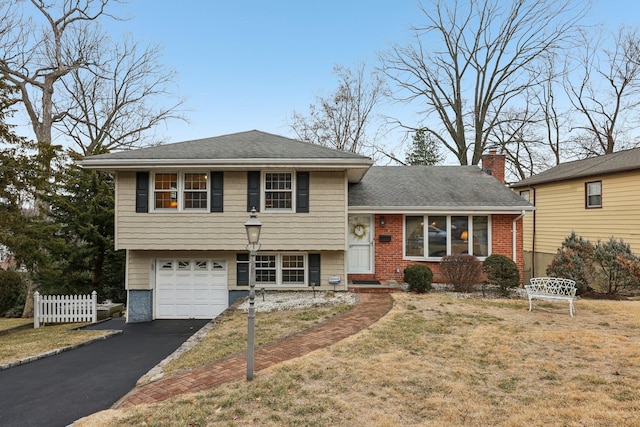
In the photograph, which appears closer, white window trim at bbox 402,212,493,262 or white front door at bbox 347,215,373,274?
white window trim at bbox 402,212,493,262

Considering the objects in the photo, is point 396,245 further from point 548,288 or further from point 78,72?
point 78,72

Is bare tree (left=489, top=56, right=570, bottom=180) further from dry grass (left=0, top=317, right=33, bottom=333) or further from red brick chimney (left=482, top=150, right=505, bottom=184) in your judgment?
dry grass (left=0, top=317, right=33, bottom=333)

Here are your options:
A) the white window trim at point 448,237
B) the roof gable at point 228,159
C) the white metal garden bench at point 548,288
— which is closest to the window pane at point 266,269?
the roof gable at point 228,159

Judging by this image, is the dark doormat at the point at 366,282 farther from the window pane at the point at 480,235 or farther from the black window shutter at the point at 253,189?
the black window shutter at the point at 253,189

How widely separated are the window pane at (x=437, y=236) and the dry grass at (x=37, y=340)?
11.1 meters

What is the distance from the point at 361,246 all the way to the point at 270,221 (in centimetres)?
363

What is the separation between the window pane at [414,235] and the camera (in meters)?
11.9

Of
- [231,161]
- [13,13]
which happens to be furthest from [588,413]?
[13,13]

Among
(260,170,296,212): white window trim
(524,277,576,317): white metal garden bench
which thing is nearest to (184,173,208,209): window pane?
(260,170,296,212): white window trim

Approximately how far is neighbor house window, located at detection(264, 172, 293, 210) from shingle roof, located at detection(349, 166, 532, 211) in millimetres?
2424

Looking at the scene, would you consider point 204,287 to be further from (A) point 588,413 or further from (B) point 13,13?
(B) point 13,13

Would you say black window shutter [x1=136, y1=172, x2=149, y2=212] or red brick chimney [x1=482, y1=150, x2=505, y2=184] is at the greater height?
red brick chimney [x1=482, y1=150, x2=505, y2=184]

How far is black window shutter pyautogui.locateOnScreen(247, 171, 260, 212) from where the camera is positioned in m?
10.5

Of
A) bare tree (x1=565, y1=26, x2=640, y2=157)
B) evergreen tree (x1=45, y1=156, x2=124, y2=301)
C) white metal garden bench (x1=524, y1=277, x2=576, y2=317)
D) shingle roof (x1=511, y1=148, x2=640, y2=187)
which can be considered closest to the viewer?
white metal garden bench (x1=524, y1=277, x2=576, y2=317)
